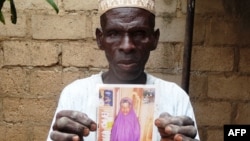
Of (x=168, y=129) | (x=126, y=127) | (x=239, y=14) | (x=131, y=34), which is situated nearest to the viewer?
(x=168, y=129)

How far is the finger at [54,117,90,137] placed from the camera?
1.38 metres

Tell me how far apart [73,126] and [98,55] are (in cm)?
127

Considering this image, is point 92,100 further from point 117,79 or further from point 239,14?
point 239,14

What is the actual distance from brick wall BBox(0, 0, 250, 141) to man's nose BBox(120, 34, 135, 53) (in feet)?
3.46

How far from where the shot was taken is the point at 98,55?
2.63 metres

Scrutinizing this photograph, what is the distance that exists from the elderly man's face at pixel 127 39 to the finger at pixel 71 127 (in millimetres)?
269

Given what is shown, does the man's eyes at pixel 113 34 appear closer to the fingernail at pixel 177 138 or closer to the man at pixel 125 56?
the man at pixel 125 56

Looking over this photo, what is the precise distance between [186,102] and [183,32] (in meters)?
0.99

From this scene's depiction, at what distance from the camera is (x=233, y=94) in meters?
2.66

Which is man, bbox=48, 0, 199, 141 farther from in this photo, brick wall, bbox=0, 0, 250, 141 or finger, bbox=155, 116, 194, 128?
brick wall, bbox=0, 0, 250, 141

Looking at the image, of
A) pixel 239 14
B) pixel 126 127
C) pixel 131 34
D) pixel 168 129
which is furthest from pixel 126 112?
pixel 239 14

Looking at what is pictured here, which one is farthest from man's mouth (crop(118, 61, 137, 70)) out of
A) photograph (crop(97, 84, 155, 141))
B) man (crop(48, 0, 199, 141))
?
photograph (crop(97, 84, 155, 141))

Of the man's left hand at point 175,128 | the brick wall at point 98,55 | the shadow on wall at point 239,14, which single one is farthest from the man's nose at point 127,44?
the shadow on wall at point 239,14

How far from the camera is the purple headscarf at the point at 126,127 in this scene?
1461 mm
